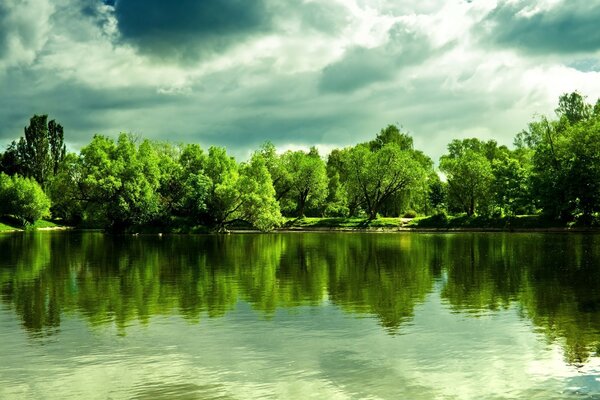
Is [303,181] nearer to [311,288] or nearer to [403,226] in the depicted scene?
[403,226]

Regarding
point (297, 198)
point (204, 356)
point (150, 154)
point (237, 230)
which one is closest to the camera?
point (204, 356)

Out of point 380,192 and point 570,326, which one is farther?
point 380,192

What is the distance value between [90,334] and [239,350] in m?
4.74

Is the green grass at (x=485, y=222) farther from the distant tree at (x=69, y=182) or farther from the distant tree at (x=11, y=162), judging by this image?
the distant tree at (x=11, y=162)

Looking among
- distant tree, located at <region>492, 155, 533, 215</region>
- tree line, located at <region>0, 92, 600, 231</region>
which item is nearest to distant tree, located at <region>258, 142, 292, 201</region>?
tree line, located at <region>0, 92, 600, 231</region>

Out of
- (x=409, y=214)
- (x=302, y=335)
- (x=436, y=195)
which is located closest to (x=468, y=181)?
(x=409, y=214)

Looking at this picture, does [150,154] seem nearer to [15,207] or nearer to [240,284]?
[15,207]

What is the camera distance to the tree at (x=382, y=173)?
366 ft

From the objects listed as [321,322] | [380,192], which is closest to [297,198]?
[380,192]

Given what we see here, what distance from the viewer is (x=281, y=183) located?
11862 centimetres

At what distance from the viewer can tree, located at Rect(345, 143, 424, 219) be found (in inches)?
4392

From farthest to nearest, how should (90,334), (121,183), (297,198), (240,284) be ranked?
(297,198) < (121,183) < (240,284) < (90,334)

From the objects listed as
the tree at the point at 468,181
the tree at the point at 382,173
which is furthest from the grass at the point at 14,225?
the tree at the point at 468,181

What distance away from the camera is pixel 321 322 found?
17.0 metres
